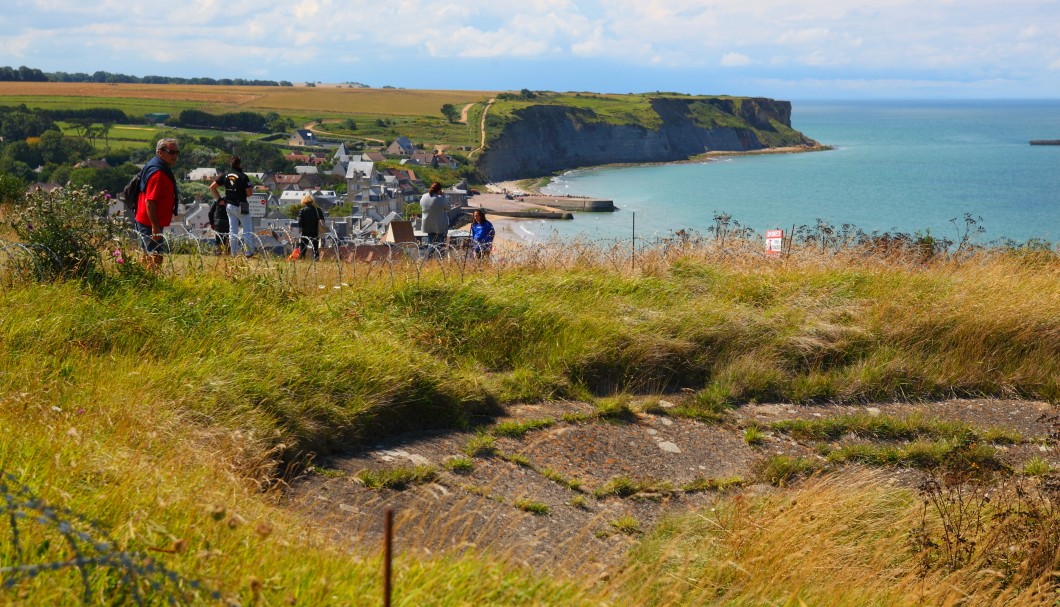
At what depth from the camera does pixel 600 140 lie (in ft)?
547

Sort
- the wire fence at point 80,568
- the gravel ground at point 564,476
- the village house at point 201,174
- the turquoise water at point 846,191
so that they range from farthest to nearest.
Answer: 1. the village house at point 201,174
2. the turquoise water at point 846,191
3. the gravel ground at point 564,476
4. the wire fence at point 80,568

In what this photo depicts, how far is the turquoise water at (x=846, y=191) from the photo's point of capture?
68.8 meters

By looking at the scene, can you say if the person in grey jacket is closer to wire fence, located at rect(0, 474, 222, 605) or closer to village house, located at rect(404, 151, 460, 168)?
wire fence, located at rect(0, 474, 222, 605)

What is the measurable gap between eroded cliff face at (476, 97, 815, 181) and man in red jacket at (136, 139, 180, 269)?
124 metres

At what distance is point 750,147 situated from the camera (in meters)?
186

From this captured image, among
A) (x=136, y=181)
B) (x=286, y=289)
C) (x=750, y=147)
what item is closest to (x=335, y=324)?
(x=286, y=289)

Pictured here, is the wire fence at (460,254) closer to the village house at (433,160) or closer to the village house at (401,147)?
the village house at (433,160)

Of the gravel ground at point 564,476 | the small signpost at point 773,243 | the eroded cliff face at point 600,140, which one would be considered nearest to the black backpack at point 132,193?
the gravel ground at point 564,476

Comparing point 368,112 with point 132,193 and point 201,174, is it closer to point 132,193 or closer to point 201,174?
point 201,174

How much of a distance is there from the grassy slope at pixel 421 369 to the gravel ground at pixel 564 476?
278 mm

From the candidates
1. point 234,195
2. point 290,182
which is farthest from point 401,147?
point 234,195

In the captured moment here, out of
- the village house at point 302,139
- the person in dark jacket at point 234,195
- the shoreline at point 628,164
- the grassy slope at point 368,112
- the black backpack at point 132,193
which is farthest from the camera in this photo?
the grassy slope at point 368,112

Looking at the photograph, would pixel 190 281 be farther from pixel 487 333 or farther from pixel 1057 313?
pixel 1057 313

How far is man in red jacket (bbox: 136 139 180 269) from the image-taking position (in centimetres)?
927
